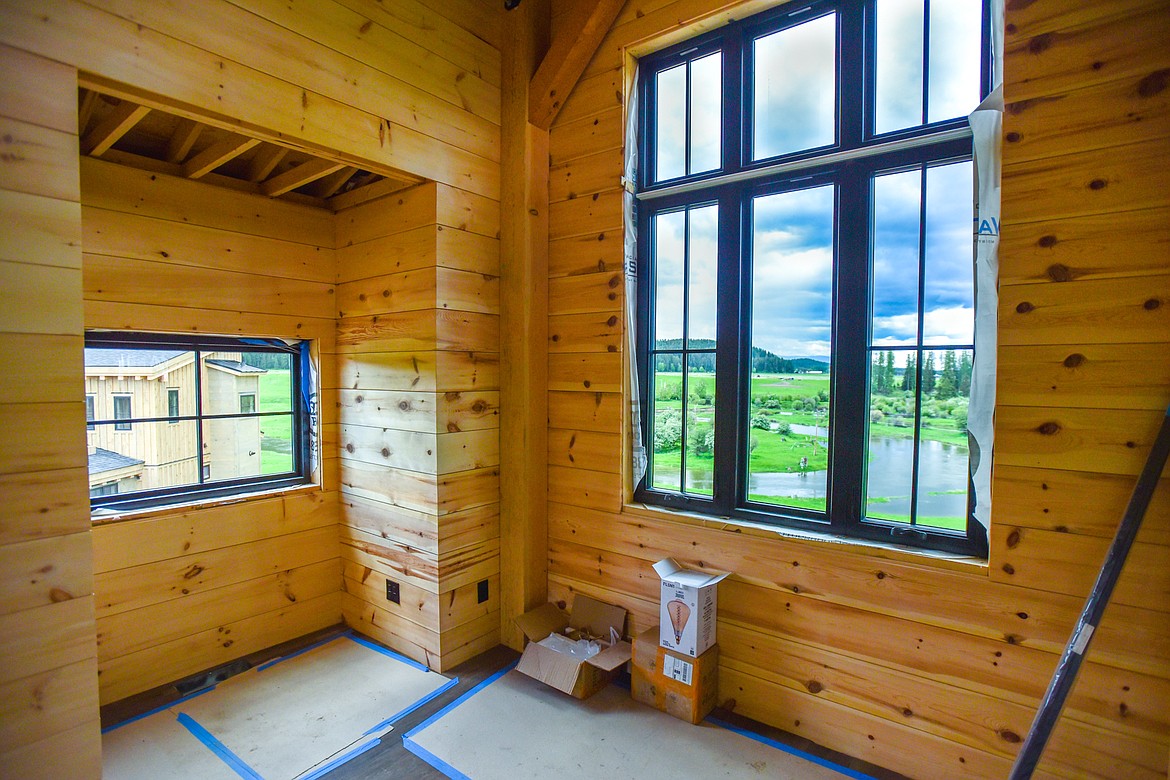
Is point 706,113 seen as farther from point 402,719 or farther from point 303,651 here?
point 303,651

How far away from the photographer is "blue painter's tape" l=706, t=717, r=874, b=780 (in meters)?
1.85

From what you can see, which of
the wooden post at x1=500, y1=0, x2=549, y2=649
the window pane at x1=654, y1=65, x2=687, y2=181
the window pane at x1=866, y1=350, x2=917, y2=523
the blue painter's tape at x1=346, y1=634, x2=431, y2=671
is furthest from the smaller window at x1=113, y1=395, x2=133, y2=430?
the window pane at x1=866, y1=350, x2=917, y2=523

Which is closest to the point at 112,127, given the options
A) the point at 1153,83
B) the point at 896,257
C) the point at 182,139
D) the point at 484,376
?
the point at 182,139

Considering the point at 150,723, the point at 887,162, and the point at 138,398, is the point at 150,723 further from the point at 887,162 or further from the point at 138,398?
the point at 887,162

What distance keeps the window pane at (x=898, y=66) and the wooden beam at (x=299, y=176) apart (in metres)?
2.12

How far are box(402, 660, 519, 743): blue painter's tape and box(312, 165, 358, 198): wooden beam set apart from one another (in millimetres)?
2492

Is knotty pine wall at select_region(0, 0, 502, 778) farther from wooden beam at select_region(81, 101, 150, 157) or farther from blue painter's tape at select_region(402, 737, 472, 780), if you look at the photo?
blue painter's tape at select_region(402, 737, 472, 780)

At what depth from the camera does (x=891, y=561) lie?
186 cm

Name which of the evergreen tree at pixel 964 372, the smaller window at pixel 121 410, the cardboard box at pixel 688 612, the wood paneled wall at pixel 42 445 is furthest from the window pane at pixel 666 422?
the smaller window at pixel 121 410

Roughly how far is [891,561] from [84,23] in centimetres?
297

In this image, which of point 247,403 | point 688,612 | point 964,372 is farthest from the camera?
point 247,403

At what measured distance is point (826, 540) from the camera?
1.99 m

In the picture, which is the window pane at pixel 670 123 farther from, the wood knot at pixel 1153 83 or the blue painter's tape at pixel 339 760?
the blue painter's tape at pixel 339 760

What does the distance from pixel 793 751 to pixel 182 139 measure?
3404mm
